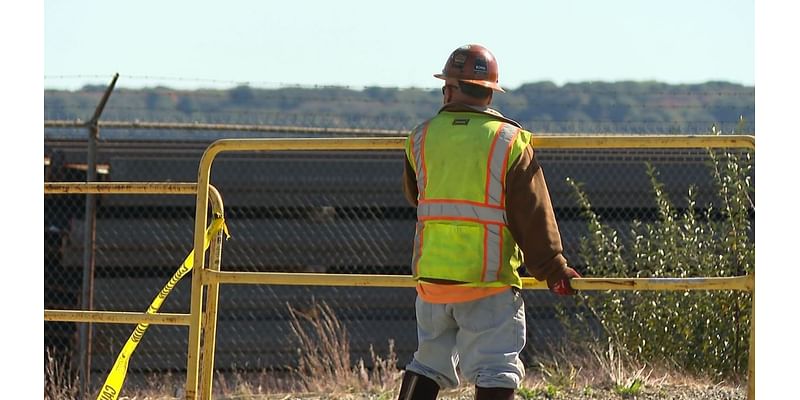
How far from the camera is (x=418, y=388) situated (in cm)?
484

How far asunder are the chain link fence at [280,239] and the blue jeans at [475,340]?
4995mm

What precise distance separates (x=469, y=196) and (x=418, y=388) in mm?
775

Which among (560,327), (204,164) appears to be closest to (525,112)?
(560,327)

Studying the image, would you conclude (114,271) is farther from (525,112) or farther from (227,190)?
(525,112)

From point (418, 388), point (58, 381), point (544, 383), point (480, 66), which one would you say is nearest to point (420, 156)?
point (480, 66)

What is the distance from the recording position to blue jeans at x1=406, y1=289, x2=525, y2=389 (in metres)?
4.66

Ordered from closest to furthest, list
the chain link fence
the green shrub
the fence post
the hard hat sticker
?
the hard hat sticker → the green shrub → the fence post → the chain link fence

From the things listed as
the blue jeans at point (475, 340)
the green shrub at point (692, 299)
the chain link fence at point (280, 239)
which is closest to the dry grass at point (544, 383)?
the green shrub at point (692, 299)

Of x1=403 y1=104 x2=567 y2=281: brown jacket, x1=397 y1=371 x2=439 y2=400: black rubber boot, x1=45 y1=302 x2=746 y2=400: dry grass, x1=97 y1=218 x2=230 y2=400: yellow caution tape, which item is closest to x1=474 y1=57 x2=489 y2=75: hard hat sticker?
x1=403 y1=104 x2=567 y2=281: brown jacket

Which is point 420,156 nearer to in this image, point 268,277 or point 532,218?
point 532,218

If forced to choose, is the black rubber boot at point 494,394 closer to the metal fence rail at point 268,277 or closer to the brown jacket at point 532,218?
the brown jacket at point 532,218

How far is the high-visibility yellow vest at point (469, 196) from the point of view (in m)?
4.62

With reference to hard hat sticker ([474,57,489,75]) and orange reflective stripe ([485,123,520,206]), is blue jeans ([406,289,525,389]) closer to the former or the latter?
orange reflective stripe ([485,123,520,206])

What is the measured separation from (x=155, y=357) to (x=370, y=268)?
1809 mm
